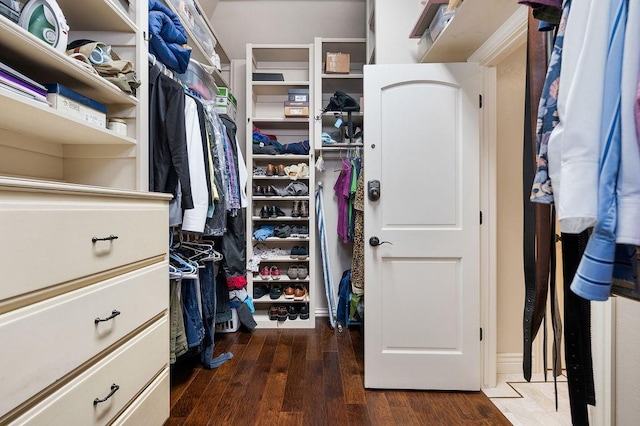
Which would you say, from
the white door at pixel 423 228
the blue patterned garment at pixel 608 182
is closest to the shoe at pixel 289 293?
→ the white door at pixel 423 228

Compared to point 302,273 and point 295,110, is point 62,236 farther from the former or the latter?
point 295,110

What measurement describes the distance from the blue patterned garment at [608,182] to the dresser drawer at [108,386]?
45.6 inches

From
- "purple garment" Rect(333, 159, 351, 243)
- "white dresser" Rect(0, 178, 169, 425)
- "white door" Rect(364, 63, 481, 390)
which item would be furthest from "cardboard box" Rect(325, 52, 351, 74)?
"white dresser" Rect(0, 178, 169, 425)

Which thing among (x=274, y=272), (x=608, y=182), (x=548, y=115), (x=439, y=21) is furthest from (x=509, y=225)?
(x=274, y=272)

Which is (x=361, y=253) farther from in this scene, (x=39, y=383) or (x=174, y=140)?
(x=39, y=383)

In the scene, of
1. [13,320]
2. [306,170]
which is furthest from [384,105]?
[13,320]

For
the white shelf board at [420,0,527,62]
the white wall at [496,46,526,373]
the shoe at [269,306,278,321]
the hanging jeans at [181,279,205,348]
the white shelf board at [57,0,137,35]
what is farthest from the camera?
the shoe at [269,306,278,321]

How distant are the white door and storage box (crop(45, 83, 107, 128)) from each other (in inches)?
50.9

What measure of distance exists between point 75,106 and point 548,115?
1458 mm

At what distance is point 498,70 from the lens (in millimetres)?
1720

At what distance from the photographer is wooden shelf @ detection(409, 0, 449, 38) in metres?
1.45

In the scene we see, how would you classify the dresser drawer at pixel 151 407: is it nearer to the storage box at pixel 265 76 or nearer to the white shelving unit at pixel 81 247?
the white shelving unit at pixel 81 247

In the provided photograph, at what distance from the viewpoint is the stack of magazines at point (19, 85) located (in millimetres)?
767

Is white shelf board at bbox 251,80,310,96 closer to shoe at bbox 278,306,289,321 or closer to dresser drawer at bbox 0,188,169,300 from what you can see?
dresser drawer at bbox 0,188,169,300
